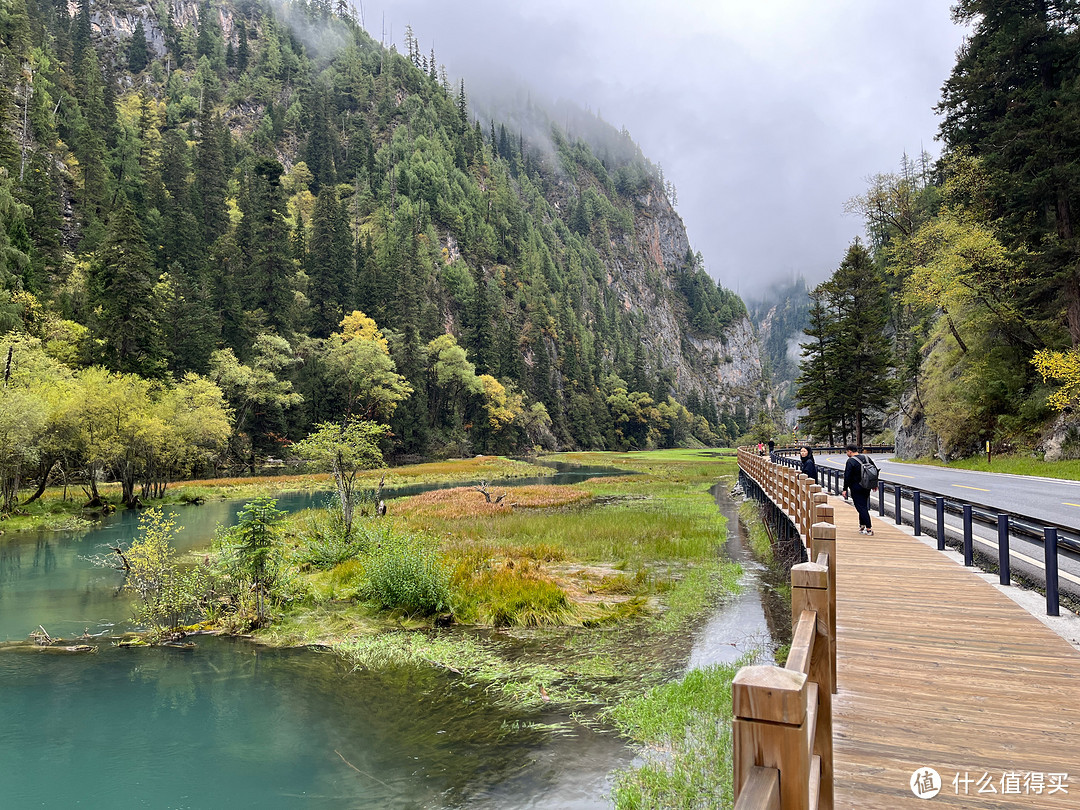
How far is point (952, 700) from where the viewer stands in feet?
16.8

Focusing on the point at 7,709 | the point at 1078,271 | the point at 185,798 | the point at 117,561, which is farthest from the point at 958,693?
the point at 1078,271

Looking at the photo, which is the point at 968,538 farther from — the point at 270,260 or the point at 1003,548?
the point at 270,260

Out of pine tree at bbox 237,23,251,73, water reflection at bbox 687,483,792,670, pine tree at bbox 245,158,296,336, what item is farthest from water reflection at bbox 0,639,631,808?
pine tree at bbox 237,23,251,73

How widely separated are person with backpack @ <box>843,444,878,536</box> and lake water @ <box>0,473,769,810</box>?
151 inches

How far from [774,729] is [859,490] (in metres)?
14.5

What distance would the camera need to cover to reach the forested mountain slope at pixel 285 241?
176 ft

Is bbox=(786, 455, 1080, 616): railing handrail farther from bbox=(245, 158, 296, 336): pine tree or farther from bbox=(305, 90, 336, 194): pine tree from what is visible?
bbox=(305, 90, 336, 194): pine tree

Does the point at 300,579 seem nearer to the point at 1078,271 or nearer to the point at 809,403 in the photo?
the point at 1078,271

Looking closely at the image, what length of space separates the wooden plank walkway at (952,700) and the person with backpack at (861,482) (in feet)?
17.5

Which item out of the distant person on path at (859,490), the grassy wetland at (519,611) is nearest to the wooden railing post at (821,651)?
the grassy wetland at (519,611)

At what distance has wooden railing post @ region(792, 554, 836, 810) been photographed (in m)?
3.20

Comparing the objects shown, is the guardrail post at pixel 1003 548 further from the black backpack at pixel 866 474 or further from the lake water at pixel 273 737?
the black backpack at pixel 866 474

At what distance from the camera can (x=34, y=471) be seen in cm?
3247

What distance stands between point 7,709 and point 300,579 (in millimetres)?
6673
